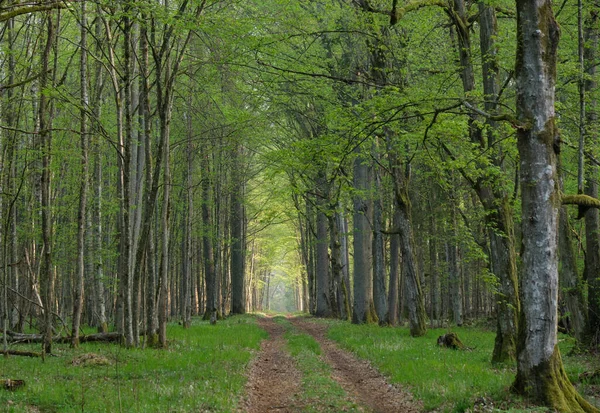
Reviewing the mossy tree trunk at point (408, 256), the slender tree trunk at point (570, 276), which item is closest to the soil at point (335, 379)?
the mossy tree trunk at point (408, 256)

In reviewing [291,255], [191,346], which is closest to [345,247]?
[191,346]

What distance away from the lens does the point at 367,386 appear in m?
10.2

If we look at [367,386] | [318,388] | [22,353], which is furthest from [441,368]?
[22,353]

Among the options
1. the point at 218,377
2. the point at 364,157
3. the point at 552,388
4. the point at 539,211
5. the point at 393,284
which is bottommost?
the point at 218,377

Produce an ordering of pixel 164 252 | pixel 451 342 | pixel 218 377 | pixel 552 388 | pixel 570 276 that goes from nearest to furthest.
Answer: pixel 552 388, pixel 218 377, pixel 570 276, pixel 451 342, pixel 164 252

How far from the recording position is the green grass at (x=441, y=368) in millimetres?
7785

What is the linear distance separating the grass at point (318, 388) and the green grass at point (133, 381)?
4.39 feet

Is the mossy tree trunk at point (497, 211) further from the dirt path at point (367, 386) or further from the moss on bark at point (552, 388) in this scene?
the moss on bark at point (552, 388)

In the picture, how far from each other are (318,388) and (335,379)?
127cm

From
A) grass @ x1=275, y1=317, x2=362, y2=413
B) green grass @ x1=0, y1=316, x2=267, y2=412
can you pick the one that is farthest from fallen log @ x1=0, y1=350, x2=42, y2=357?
grass @ x1=275, y1=317, x2=362, y2=413

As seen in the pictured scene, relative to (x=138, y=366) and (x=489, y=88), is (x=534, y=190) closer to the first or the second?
(x=489, y=88)

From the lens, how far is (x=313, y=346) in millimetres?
16188

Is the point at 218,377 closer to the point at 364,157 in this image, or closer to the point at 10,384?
the point at 10,384

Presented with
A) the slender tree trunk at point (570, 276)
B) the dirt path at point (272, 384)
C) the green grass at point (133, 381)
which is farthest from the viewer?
the slender tree trunk at point (570, 276)
